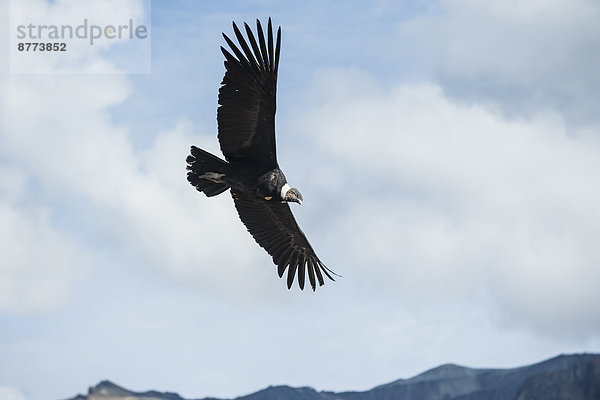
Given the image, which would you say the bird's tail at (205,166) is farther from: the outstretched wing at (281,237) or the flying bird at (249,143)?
the outstretched wing at (281,237)

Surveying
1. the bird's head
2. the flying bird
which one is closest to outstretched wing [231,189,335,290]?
the flying bird

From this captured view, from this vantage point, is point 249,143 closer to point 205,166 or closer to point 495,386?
point 205,166

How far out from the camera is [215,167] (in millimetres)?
19906

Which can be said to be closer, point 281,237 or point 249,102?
point 249,102

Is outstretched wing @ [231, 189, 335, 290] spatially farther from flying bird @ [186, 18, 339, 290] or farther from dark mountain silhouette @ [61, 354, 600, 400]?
dark mountain silhouette @ [61, 354, 600, 400]

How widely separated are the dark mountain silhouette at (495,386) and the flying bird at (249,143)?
13443cm

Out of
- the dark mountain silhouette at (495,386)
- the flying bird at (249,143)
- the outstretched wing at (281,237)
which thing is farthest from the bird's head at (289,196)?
the dark mountain silhouette at (495,386)

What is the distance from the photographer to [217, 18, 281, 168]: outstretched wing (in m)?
18.5

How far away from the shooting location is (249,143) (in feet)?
64.5

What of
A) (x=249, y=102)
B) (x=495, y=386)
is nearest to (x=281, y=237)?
(x=249, y=102)

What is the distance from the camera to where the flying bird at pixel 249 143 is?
18641mm

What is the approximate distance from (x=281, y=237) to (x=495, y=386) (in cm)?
16939

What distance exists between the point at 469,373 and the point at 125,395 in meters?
71.2

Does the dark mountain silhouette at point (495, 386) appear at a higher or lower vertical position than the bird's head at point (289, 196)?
higher
